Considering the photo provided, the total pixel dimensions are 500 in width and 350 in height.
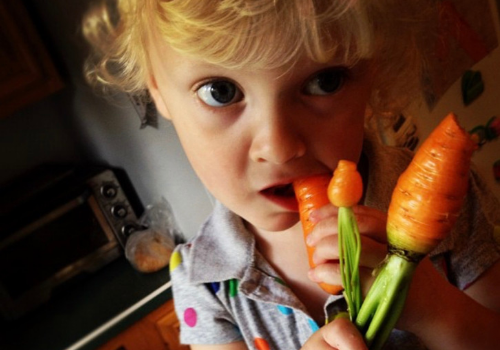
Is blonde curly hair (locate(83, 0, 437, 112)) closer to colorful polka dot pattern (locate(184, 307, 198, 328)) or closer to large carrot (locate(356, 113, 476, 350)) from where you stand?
large carrot (locate(356, 113, 476, 350))

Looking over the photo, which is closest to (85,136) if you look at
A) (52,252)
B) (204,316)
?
(52,252)

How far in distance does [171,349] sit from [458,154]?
126cm

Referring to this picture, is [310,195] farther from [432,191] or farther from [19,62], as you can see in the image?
[19,62]

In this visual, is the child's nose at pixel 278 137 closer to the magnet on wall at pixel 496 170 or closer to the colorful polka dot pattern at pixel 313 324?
the colorful polka dot pattern at pixel 313 324

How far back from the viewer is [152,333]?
1.32 metres

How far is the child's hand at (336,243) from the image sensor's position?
0.44m

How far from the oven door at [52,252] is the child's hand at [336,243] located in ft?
3.66

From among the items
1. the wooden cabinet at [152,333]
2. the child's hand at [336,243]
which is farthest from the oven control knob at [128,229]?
the child's hand at [336,243]

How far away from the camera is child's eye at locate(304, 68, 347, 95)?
473 millimetres

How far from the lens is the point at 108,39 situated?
825 mm

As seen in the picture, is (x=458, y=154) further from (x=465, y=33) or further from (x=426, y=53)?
(x=465, y=33)

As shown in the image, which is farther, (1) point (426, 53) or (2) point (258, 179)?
(1) point (426, 53)

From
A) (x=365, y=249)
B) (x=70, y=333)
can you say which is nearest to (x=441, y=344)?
(x=365, y=249)

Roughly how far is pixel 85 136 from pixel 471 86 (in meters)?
1.32
